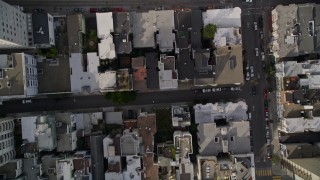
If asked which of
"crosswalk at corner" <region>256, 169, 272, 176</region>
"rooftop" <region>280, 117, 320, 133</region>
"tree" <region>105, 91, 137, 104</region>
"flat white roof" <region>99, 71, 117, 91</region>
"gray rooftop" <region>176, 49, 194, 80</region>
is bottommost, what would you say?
"crosswalk at corner" <region>256, 169, 272, 176</region>

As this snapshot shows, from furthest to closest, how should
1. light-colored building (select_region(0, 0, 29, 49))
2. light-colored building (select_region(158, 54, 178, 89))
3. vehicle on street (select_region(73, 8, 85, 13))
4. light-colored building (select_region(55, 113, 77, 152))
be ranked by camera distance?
vehicle on street (select_region(73, 8, 85, 13)) < light-colored building (select_region(55, 113, 77, 152)) < light-colored building (select_region(158, 54, 178, 89)) < light-colored building (select_region(0, 0, 29, 49))

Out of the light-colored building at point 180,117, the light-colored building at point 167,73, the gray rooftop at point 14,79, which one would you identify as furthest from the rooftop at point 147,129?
the gray rooftop at point 14,79

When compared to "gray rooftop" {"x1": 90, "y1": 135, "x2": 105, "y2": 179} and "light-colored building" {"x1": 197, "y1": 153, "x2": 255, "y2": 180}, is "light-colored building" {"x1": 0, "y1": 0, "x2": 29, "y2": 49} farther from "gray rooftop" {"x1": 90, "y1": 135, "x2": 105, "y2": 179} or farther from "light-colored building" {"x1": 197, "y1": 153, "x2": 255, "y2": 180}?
"light-colored building" {"x1": 197, "y1": 153, "x2": 255, "y2": 180}

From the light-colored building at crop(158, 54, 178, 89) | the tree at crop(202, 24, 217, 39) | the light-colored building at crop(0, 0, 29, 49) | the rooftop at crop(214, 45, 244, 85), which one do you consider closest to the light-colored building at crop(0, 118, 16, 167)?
the light-colored building at crop(0, 0, 29, 49)

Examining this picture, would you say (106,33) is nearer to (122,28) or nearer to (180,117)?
(122,28)

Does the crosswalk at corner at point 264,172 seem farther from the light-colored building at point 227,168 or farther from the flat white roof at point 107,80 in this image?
the flat white roof at point 107,80

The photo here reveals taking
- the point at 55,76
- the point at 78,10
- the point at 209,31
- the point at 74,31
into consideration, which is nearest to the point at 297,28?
the point at 209,31

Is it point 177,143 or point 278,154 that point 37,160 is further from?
point 278,154
